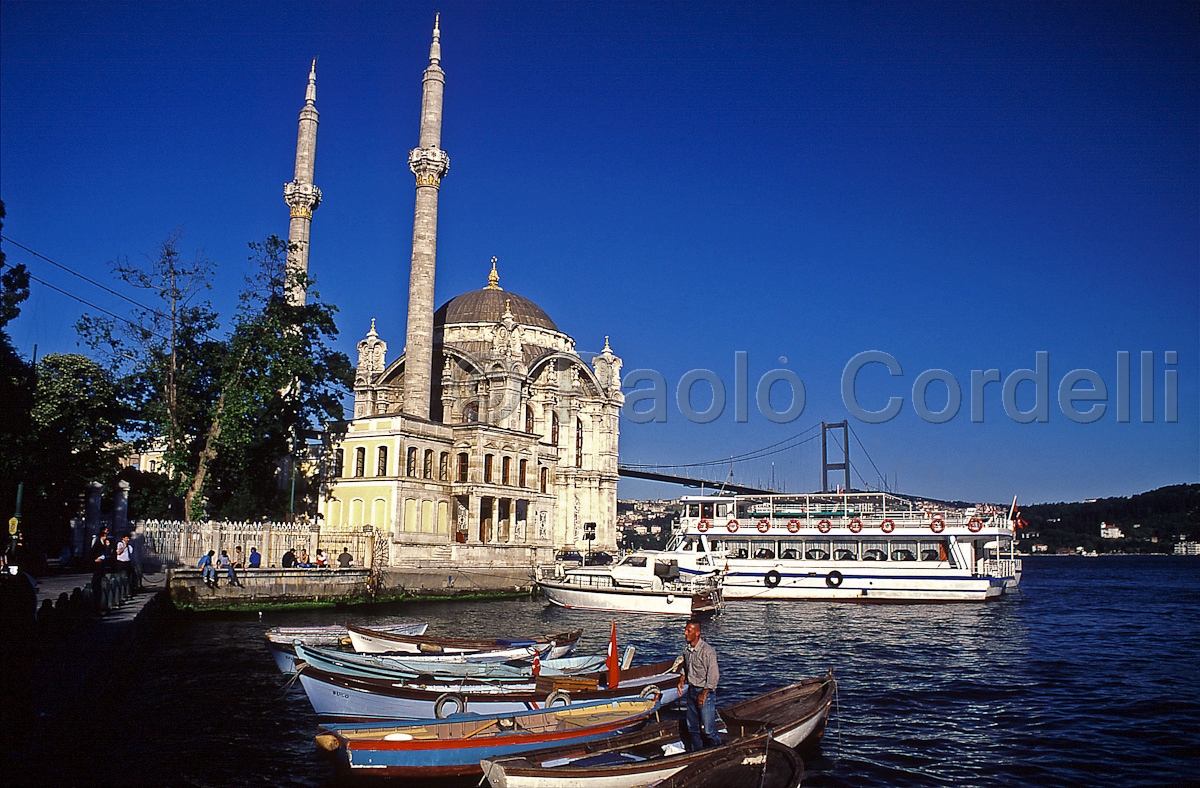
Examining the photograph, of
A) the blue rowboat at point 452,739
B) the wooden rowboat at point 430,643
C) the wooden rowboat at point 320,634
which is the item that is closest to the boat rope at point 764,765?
the blue rowboat at point 452,739

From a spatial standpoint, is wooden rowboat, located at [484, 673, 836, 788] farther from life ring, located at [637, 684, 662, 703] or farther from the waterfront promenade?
the waterfront promenade

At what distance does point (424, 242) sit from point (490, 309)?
1446 cm

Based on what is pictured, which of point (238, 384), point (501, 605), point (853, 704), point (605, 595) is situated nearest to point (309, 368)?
point (238, 384)

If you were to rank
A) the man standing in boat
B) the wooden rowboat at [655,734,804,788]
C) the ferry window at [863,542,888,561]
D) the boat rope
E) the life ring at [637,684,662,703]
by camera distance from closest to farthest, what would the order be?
the wooden rowboat at [655,734,804,788] → the boat rope → the man standing in boat → the life ring at [637,684,662,703] → the ferry window at [863,542,888,561]

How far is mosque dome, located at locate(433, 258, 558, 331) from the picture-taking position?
208ft

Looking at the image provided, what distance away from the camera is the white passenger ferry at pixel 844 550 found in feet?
133

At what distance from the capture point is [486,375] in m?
53.7

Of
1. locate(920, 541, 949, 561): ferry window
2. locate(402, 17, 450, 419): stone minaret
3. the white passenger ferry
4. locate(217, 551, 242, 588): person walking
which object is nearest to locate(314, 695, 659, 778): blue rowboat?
locate(217, 551, 242, 588): person walking

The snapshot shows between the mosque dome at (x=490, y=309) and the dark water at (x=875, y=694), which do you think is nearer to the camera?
the dark water at (x=875, y=694)

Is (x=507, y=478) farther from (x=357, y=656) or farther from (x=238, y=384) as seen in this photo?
(x=357, y=656)

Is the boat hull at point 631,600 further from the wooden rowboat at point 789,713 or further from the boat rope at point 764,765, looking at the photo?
the boat rope at point 764,765

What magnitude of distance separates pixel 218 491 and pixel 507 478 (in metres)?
15.5

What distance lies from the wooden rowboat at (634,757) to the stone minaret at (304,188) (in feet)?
137

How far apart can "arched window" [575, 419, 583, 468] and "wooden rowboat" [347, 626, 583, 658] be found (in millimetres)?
43025
